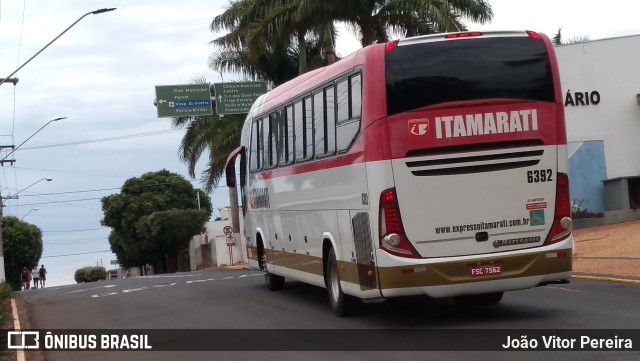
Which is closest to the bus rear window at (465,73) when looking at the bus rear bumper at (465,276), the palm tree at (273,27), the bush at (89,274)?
the bus rear bumper at (465,276)

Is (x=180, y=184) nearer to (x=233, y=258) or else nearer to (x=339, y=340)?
(x=233, y=258)

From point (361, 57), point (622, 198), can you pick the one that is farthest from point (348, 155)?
point (622, 198)

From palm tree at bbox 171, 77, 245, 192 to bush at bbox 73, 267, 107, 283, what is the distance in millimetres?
60690

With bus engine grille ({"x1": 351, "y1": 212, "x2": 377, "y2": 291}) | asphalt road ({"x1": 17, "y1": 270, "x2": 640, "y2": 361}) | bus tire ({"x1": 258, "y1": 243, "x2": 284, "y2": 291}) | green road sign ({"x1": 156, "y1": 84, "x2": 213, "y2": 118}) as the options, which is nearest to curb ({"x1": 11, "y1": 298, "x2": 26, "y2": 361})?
asphalt road ({"x1": 17, "y1": 270, "x2": 640, "y2": 361})

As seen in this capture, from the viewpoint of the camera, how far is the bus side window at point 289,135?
16.5 metres

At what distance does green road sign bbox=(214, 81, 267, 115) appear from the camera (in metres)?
38.9

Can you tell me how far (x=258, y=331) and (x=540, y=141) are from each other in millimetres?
4761

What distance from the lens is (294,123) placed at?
16.4 meters

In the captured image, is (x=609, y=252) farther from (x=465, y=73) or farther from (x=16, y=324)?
(x=16, y=324)

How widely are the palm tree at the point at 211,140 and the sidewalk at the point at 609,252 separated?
53.8 feet

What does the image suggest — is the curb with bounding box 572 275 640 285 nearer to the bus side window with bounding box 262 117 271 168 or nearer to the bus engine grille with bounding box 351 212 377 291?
the bus engine grille with bounding box 351 212 377 291

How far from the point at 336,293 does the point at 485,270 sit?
311 centimetres

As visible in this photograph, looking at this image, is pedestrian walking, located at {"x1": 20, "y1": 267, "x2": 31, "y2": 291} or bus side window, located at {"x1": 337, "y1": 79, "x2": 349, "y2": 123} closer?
bus side window, located at {"x1": 337, "y1": 79, "x2": 349, "y2": 123}

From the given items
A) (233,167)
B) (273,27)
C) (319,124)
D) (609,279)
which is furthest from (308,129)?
(273,27)
